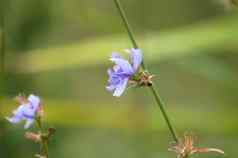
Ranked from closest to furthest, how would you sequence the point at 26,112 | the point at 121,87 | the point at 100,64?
the point at 121,87 < the point at 26,112 < the point at 100,64

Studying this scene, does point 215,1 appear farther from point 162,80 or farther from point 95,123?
point 162,80

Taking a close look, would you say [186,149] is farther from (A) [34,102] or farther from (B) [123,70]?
(A) [34,102]

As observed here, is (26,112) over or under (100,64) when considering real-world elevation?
under

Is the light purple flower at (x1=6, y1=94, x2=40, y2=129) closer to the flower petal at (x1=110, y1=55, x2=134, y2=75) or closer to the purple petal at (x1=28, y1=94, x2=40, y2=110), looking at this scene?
the purple petal at (x1=28, y1=94, x2=40, y2=110)

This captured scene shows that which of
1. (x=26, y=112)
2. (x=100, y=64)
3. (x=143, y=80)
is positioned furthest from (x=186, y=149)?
(x=100, y=64)

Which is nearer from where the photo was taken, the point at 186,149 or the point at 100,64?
the point at 186,149

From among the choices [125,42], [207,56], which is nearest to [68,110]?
[125,42]

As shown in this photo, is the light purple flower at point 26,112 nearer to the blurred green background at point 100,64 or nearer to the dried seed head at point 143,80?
the dried seed head at point 143,80

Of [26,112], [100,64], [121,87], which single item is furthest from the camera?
[100,64]

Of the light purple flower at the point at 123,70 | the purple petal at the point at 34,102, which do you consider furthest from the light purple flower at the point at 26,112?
the light purple flower at the point at 123,70

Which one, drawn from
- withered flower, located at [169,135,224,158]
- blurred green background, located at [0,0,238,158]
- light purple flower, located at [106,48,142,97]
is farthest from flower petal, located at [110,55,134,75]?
blurred green background, located at [0,0,238,158]

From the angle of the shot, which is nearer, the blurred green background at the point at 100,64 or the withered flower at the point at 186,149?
the withered flower at the point at 186,149
